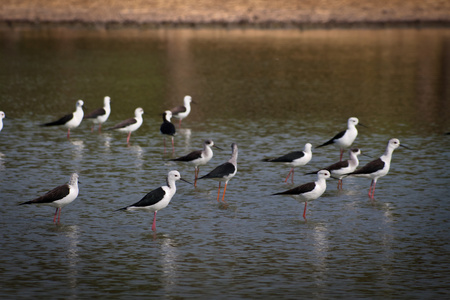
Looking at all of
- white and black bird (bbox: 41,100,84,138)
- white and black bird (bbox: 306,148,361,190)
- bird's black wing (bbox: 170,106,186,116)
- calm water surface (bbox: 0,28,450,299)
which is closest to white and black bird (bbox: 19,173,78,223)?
calm water surface (bbox: 0,28,450,299)

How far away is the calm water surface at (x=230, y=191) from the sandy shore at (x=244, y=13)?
27.2 metres

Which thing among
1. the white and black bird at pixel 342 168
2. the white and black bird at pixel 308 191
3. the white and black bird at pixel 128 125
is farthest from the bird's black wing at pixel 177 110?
the white and black bird at pixel 308 191

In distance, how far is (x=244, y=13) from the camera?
73.0 metres

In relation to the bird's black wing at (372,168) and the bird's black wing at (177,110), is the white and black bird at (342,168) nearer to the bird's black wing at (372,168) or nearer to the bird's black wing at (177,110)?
the bird's black wing at (372,168)

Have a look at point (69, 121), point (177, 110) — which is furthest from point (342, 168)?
point (69, 121)

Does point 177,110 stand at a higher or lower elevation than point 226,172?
higher

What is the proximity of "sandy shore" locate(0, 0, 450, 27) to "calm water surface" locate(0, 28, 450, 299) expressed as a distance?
89.2 ft

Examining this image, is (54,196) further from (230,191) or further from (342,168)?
(342,168)

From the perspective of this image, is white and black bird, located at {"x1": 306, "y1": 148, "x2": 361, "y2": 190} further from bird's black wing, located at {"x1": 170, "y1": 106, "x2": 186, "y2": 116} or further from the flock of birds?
bird's black wing, located at {"x1": 170, "y1": 106, "x2": 186, "y2": 116}

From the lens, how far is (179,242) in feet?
48.9

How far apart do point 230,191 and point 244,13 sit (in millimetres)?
55712

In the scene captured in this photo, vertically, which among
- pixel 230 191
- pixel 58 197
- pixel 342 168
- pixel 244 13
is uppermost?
pixel 244 13

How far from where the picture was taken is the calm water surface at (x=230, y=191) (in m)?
13.0

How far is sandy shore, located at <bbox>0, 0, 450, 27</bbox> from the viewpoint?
72.1 m
